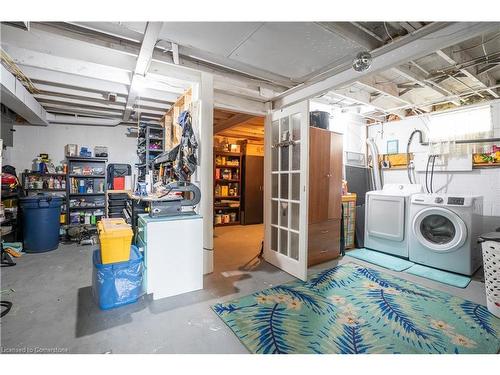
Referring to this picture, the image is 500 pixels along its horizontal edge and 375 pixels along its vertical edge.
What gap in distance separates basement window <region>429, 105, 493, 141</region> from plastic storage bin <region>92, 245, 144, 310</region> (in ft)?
15.6

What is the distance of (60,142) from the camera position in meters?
4.71

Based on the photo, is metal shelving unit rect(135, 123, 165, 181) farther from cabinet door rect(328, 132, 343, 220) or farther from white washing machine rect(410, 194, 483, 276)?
white washing machine rect(410, 194, 483, 276)

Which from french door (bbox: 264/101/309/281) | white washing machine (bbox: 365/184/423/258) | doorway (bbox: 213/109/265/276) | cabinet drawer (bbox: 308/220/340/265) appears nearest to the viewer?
french door (bbox: 264/101/309/281)

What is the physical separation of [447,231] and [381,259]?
92 centimetres

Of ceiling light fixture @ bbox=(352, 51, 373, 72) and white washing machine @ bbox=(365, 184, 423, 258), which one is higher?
ceiling light fixture @ bbox=(352, 51, 373, 72)

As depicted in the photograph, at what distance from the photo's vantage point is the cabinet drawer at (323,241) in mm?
3148

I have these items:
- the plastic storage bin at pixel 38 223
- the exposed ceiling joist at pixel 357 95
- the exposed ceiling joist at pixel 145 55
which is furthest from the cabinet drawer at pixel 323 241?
the plastic storage bin at pixel 38 223

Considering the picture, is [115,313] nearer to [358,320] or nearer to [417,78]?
[358,320]

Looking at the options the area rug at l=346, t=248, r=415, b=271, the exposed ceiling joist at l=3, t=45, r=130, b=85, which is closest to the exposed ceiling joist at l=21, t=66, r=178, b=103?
the exposed ceiling joist at l=3, t=45, r=130, b=85

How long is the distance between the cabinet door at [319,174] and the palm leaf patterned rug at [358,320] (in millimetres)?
937

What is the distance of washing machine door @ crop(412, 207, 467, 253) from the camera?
2887mm

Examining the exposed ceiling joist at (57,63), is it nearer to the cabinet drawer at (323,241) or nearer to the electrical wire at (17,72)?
the electrical wire at (17,72)

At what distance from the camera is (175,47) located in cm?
213
